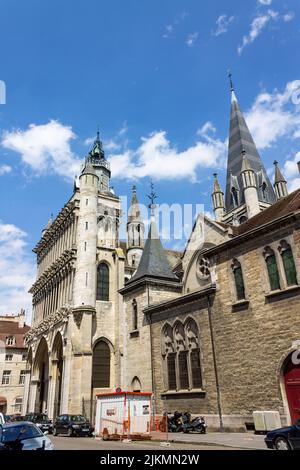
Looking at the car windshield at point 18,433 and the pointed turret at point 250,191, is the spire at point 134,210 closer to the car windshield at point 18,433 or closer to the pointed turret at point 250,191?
the pointed turret at point 250,191

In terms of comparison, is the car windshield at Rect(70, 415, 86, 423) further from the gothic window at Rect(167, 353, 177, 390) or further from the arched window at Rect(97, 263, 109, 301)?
the arched window at Rect(97, 263, 109, 301)

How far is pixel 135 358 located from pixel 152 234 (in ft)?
32.8

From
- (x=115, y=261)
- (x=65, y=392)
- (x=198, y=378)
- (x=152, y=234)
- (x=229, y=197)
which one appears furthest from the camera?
→ (x=229, y=197)

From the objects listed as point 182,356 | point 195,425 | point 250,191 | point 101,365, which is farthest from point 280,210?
point 250,191

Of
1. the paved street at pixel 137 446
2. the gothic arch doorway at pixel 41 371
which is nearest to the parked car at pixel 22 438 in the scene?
the paved street at pixel 137 446

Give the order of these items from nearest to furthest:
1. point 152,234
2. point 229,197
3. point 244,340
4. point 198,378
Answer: point 244,340, point 198,378, point 152,234, point 229,197

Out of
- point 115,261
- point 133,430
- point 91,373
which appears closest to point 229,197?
point 115,261

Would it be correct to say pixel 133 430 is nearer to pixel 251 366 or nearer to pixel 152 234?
pixel 251 366

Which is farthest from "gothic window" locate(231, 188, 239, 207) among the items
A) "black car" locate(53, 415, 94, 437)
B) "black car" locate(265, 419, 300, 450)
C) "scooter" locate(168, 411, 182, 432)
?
"black car" locate(265, 419, 300, 450)

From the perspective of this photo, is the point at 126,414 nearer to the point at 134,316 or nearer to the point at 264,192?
the point at 134,316

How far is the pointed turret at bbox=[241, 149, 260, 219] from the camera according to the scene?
138ft

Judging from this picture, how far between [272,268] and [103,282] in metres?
19.3

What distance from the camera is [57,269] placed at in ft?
117

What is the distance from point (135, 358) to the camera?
23969 mm
